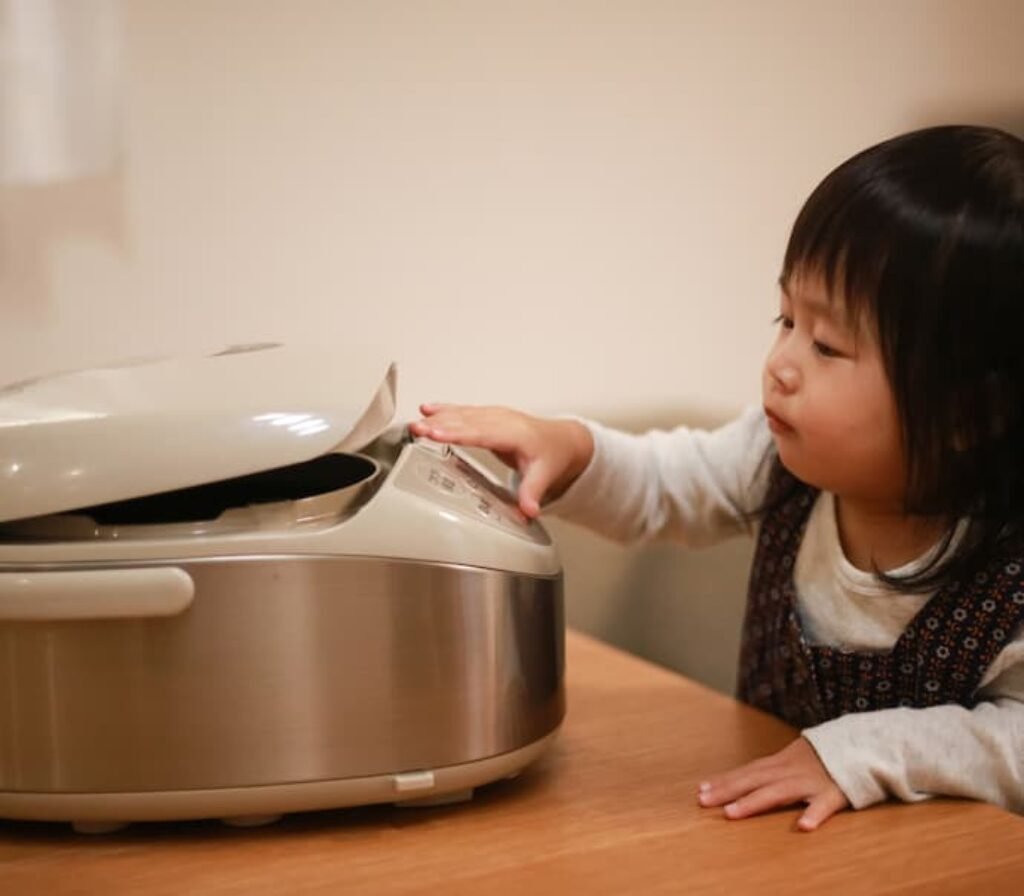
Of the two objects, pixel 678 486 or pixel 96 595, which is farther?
pixel 678 486

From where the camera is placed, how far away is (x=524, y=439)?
2.74 ft

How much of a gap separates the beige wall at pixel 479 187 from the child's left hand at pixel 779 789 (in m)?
0.46

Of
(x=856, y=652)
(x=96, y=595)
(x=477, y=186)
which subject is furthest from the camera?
(x=477, y=186)

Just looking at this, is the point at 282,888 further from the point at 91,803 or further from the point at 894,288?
the point at 894,288

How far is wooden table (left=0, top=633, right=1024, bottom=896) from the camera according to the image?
22.9 inches

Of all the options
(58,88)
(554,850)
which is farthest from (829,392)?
(58,88)

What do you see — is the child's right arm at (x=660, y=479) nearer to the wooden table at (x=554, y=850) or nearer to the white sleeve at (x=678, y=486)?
the white sleeve at (x=678, y=486)

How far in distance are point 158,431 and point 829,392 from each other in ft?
1.17

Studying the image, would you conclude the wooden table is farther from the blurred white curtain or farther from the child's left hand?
the blurred white curtain

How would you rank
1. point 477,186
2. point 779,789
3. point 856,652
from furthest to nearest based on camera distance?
point 477,186
point 856,652
point 779,789

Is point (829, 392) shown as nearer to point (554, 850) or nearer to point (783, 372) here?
point (783, 372)

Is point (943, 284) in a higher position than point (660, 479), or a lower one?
higher

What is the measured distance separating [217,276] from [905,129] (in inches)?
26.7

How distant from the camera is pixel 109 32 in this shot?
0.90m
